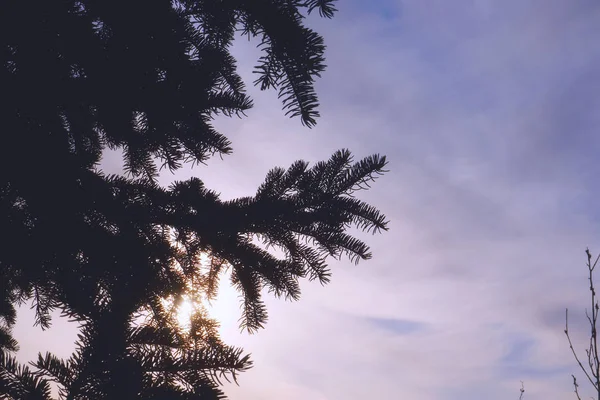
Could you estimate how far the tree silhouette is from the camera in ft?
3.05

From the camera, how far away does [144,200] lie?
2.04 m

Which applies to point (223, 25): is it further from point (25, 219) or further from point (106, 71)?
point (25, 219)

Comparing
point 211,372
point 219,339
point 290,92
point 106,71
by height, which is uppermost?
point 106,71

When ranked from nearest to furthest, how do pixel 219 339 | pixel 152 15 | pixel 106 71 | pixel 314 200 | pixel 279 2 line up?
pixel 279 2 < pixel 152 15 < pixel 106 71 < pixel 219 339 < pixel 314 200

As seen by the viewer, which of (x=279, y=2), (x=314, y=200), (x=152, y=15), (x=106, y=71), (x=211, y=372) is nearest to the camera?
(x=211, y=372)

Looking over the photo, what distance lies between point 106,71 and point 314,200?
1.13 meters

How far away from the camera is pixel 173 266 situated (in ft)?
6.82

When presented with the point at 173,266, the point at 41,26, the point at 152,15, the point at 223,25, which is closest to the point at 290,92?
the point at 223,25

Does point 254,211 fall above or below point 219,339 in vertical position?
above

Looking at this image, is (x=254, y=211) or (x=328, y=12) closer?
(x=328, y=12)

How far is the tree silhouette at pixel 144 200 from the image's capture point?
3.05 ft

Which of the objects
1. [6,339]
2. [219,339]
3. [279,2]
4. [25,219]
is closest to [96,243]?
[25,219]

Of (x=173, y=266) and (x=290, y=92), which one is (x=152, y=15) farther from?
(x=173, y=266)

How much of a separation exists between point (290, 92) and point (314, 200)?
920 millimetres
